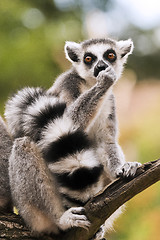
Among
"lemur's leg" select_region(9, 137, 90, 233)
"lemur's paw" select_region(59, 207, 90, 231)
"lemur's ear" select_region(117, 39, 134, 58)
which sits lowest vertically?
"lemur's paw" select_region(59, 207, 90, 231)

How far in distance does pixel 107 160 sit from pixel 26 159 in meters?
0.93

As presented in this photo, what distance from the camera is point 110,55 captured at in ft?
15.5

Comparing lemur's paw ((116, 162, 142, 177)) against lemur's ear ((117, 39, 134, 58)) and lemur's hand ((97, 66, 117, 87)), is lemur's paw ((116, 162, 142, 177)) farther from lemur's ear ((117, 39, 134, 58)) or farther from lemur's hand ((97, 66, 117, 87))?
lemur's ear ((117, 39, 134, 58))

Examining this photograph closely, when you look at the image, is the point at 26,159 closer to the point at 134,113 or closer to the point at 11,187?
the point at 11,187

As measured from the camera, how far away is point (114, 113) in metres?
4.45

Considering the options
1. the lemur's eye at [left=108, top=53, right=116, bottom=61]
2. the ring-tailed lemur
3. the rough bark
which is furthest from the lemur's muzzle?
the rough bark

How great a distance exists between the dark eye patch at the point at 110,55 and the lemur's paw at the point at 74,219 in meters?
2.00

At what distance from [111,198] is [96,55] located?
197cm

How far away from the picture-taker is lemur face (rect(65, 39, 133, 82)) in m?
Answer: 4.48

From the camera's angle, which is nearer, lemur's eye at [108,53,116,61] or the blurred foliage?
lemur's eye at [108,53,116,61]

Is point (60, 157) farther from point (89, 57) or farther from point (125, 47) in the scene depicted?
point (125, 47)

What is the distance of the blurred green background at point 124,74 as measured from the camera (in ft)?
27.2

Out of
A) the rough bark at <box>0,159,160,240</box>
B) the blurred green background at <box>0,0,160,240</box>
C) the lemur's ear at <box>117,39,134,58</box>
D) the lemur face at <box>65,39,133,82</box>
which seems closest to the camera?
the rough bark at <box>0,159,160,240</box>

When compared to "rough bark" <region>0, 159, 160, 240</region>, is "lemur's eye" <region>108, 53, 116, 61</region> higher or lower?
higher
